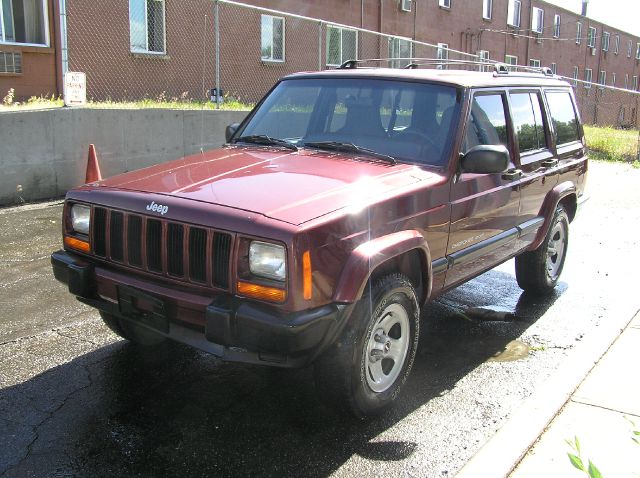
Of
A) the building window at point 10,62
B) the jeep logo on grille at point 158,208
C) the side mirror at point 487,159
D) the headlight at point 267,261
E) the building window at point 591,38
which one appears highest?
the building window at point 591,38

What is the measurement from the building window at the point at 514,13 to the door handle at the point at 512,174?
2914 cm

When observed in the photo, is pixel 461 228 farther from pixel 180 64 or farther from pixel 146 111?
pixel 180 64

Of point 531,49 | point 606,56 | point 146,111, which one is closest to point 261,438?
point 146,111

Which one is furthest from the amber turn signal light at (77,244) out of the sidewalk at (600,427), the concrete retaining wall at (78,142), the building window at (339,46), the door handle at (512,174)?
the building window at (339,46)

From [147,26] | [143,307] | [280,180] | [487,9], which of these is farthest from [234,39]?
[487,9]

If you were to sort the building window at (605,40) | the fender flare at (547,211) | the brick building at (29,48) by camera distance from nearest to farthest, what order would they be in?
the fender flare at (547,211)
the brick building at (29,48)
the building window at (605,40)

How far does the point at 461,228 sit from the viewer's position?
421cm

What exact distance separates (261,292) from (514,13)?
32.5 m

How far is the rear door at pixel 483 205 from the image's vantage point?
4191 mm

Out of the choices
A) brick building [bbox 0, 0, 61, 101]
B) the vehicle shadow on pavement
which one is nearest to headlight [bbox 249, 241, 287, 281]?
the vehicle shadow on pavement

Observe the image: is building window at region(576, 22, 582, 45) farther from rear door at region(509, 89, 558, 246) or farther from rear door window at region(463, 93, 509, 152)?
rear door window at region(463, 93, 509, 152)

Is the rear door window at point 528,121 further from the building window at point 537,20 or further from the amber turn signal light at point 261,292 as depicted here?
the building window at point 537,20

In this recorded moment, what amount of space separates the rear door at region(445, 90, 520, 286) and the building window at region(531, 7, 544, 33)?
105ft

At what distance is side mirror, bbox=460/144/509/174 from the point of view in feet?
12.9
